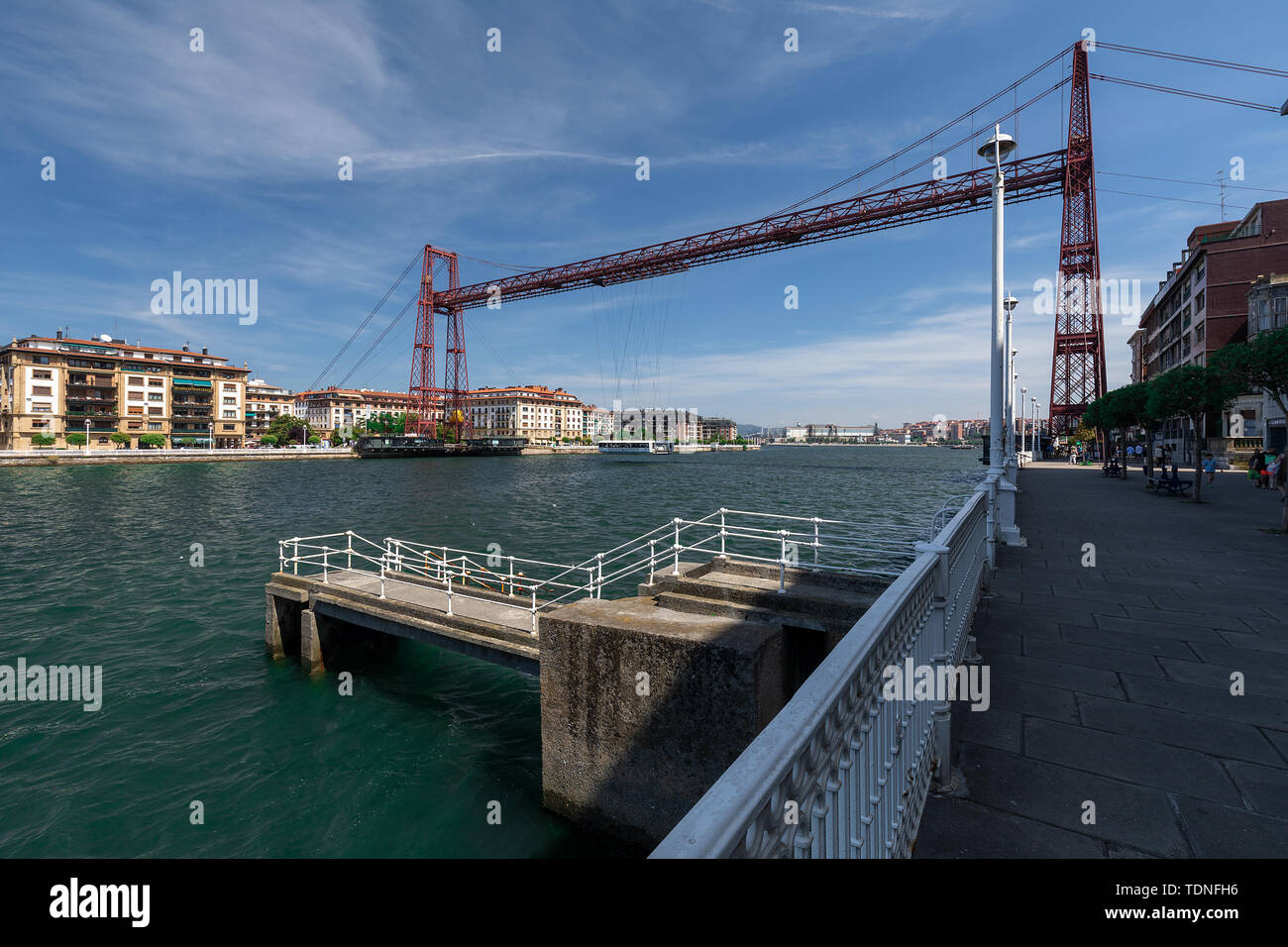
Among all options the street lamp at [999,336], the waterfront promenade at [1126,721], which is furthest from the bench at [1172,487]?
the waterfront promenade at [1126,721]

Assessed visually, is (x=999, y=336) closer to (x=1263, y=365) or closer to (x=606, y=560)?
(x=1263, y=365)

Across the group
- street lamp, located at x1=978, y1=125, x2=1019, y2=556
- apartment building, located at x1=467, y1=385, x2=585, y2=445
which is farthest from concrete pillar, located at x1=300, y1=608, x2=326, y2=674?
apartment building, located at x1=467, y1=385, x2=585, y2=445

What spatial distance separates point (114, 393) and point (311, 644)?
108481 mm

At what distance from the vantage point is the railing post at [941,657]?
3037 millimetres

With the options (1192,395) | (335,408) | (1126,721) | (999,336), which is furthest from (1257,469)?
(335,408)

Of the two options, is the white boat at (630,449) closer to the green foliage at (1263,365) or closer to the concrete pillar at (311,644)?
the green foliage at (1263,365)

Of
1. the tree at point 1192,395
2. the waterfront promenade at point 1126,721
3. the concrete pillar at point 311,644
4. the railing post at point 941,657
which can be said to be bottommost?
the concrete pillar at point 311,644

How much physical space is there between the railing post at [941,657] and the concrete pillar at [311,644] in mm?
9792

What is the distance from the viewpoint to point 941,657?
11.0 feet

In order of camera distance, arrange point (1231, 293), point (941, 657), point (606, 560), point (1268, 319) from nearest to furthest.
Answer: point (941, 657), point (606, 560), point (1268, 319), point (1231, 293)

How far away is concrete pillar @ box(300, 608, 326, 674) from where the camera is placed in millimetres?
9953

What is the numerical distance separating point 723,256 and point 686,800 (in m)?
73.3

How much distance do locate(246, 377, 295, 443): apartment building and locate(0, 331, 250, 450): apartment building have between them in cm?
1653

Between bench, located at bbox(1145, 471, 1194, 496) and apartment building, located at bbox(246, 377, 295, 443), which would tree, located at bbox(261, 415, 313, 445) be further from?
bench, located at bbox(1145, 471, 1194, 496)
